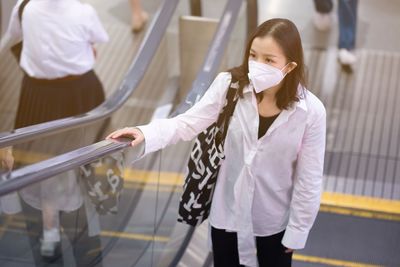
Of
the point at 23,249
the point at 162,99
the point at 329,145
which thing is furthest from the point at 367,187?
the point at 23,249

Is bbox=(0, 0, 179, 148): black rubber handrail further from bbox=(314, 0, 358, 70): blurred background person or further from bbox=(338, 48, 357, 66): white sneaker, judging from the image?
bbox=(338, 48, 357, 66): white sneaker

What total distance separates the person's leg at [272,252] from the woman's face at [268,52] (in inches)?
30.7

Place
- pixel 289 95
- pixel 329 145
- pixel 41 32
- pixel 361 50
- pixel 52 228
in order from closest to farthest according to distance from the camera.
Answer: pixel 289 95 → pixel 52 228 → pixel 41 32 → pixel 329 145 → pixel 361 50

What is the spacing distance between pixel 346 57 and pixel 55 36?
9.23 ft

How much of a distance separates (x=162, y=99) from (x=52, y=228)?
298 centimetres

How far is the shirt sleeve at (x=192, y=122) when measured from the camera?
10.3 ft

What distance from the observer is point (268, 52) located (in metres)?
2.95

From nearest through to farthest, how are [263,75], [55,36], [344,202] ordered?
1. [263,75]
2. [55,36]
3. [344,202]

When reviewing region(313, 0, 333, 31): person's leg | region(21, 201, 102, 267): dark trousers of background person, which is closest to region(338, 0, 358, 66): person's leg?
region(313, 0, 333, 31): person's leg

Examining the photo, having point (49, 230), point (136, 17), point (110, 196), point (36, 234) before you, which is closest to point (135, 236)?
point (110, 196)

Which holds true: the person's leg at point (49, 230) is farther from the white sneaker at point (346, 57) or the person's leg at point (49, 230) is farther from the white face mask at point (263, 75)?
the white sneaker at point (346, 57)

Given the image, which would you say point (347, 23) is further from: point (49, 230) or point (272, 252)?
point (49, 230)

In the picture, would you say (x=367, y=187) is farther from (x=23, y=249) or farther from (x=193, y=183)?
(x=23, y=249)

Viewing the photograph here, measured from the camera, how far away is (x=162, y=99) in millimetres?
6426
